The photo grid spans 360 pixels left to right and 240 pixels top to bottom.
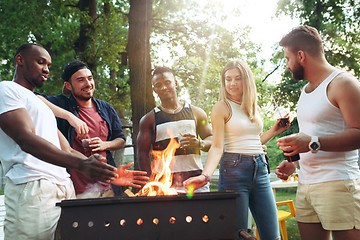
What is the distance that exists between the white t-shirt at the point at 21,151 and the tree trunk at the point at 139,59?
17.7 ft

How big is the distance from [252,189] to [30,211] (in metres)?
1.94

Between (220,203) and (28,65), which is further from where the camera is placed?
(28,65)

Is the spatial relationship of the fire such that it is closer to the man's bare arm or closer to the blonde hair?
the man's bare arm

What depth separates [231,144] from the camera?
9.91ft

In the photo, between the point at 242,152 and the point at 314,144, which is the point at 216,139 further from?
the point at 314,144

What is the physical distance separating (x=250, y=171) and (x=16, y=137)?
2.03 m

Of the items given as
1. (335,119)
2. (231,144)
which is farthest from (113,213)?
(335,119)

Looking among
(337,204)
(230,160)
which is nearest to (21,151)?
(230,160)

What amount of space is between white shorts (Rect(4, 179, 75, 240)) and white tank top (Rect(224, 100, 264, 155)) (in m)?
1.69

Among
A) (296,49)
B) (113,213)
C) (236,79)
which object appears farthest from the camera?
(236,79)

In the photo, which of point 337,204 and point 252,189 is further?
point 252,189

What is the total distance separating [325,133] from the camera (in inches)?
88.1

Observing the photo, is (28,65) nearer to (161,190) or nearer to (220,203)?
(161,190)

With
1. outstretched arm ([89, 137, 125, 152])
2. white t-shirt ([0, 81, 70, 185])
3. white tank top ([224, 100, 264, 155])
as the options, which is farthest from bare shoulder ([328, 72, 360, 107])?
white t-shirt ([0, 81, 70, 185])
